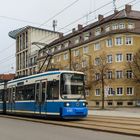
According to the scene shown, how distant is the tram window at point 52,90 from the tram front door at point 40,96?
2.05 ft

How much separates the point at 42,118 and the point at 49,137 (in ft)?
42.4

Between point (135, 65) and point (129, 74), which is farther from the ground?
point (135, 65)

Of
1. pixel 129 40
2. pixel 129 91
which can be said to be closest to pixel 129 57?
pixel 129 40

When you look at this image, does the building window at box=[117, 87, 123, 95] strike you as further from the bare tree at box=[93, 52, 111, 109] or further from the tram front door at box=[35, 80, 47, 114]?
the tram front door at box=[35, 80, 47, 114]

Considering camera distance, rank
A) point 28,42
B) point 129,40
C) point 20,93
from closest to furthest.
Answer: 1. point 20,93
2. point 129,40
3. point 28,42

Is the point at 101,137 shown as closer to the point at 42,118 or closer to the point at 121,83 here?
the point at 42,118

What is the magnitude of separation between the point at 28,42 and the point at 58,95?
3588 inches

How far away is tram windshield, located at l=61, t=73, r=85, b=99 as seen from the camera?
24.5m

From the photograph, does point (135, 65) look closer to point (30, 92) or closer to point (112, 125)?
point (30, 92)

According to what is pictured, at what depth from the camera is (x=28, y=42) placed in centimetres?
11481

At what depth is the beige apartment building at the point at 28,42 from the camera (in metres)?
112

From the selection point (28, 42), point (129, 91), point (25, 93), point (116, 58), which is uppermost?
point (28, 42)

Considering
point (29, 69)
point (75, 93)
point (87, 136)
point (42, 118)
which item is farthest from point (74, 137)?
point (29, 69)

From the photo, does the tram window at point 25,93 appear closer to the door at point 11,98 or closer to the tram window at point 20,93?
the tram window at point 20,93
